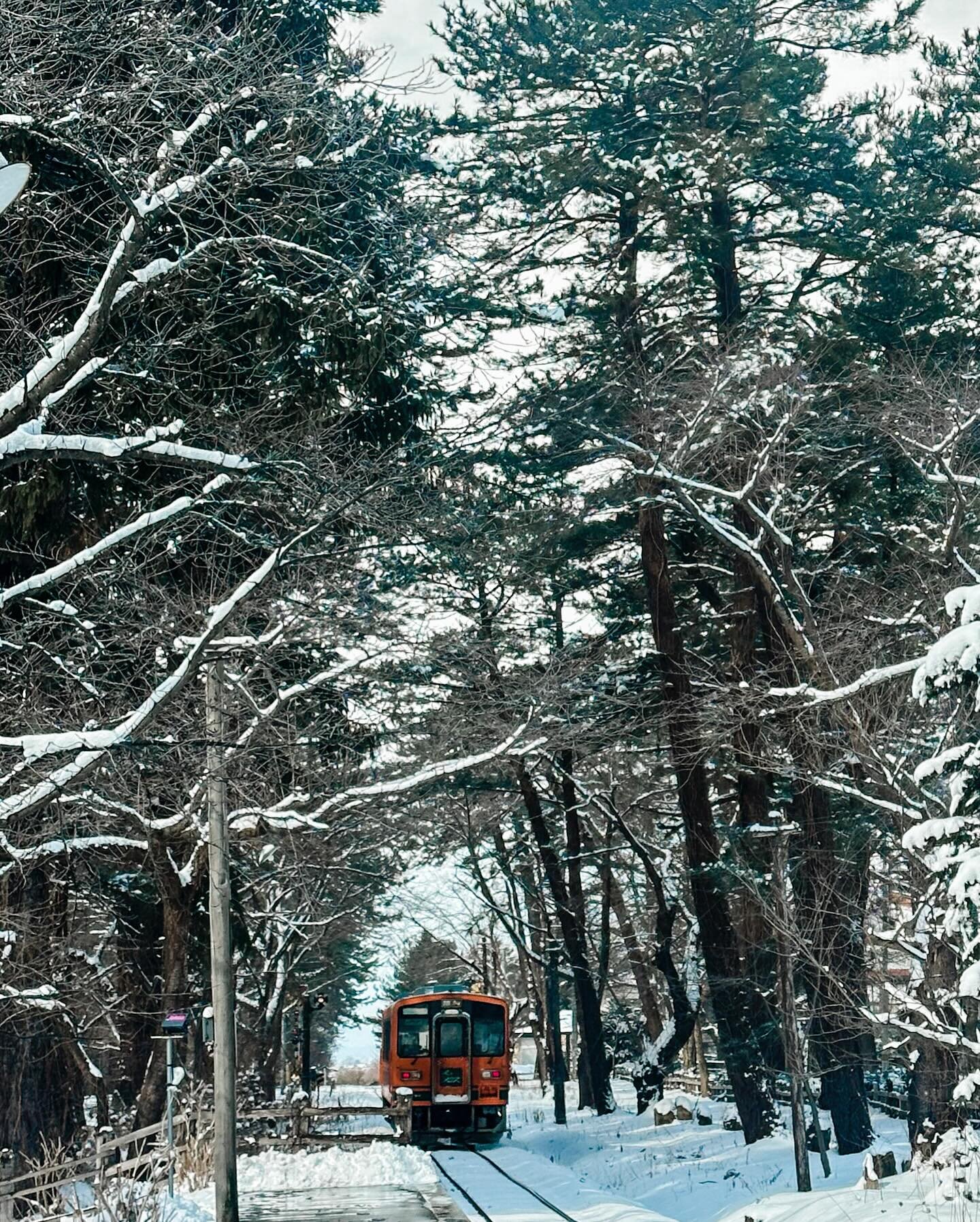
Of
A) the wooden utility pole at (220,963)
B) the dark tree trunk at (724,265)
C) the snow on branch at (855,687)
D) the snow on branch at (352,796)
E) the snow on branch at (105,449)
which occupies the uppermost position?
the dark tree trunk at (724,265)

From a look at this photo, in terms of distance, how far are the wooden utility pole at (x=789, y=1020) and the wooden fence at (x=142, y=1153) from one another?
21.1 ft

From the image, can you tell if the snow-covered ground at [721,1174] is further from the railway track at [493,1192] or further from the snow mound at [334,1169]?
the snow mound at [334,1169]

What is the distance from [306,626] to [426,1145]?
16.7m

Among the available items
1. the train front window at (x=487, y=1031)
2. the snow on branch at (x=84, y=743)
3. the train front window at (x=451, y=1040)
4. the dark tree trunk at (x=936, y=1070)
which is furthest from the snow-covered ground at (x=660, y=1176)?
the snow on branch at (x=84, y=743)

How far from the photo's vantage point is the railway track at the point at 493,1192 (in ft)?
49.3

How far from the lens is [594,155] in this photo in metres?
19.2

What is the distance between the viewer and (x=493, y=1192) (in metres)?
17.8

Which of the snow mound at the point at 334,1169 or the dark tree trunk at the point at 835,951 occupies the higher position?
the dark tree trunk at the point at 835,951

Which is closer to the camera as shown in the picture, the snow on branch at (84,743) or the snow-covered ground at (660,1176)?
the snow on branch at (84,743)

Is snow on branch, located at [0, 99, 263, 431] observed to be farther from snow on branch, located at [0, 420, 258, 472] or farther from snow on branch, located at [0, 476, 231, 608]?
snow on branch, located at [0, 476, 231, 608]

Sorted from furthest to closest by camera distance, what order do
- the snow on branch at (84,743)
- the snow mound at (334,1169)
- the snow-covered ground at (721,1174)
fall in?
the snow mound at (334,1169)
the snow-covered ground at (721,1174)
the snow on branch at (84,743)

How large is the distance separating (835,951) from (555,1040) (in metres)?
18.9

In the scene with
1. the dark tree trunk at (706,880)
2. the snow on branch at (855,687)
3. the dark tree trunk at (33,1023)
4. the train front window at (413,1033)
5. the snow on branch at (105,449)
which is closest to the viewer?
the snow on branch at (105,449)

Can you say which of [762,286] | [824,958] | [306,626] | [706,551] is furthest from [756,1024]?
[762,286]
